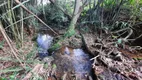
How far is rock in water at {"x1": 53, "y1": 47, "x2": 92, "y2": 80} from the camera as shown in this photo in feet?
9.82

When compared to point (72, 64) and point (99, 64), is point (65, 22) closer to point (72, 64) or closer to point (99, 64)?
point (72, 64)

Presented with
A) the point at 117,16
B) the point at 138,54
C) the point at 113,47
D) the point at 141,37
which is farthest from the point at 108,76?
the point at 117,16

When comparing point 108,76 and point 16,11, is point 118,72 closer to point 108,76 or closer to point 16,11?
point 108,76

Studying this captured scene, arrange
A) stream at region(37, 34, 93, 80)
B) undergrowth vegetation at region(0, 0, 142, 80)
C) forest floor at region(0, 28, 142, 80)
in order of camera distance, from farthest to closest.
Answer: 1. undergrowth vegetation at region(0, 0, 142, 80)
2. stream at region(37, 34, 93, 80)
3. forest floor at region(0, 28, 142, 80)

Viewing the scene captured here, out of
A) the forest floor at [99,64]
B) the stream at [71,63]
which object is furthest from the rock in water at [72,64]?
the forest floor at [99,64]

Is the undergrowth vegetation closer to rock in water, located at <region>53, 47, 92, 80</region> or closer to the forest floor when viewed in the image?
the forest floor

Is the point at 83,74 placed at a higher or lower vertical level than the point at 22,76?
lower

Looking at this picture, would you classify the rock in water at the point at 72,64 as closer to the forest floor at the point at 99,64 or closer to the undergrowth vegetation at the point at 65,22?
the forest floor at the point at 99,64

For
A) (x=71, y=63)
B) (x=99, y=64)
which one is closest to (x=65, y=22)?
(x=71, y=63)

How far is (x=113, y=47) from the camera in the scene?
4.02 meters

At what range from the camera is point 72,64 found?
353cm

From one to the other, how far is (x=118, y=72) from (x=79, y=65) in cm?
109

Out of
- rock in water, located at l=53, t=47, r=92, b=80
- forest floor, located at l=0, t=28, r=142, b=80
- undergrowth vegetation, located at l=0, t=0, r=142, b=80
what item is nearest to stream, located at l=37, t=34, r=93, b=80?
rock in water, located at l=53, t=47, r=92, b=80

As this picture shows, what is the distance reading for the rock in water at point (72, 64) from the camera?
2994 mm
